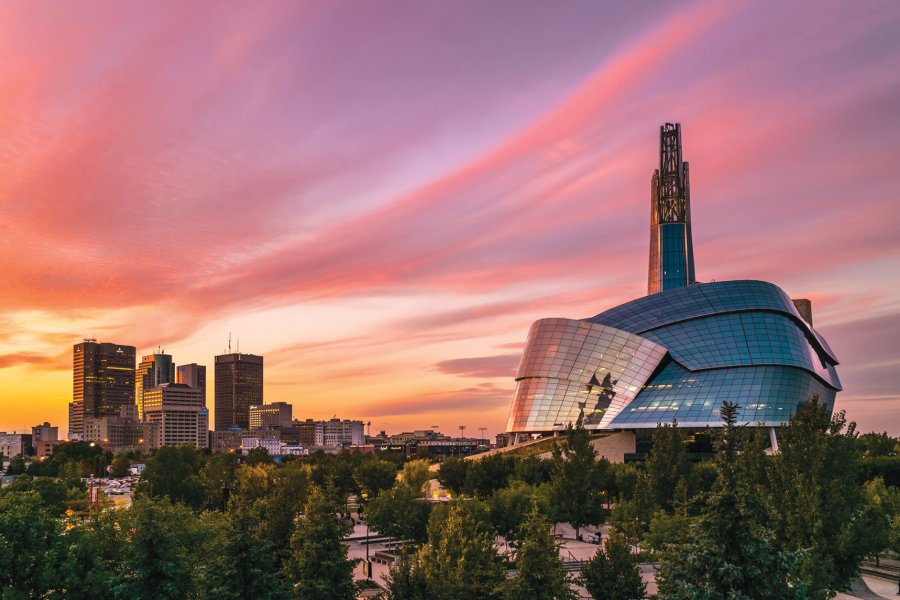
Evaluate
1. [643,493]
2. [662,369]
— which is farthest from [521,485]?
[662,369]

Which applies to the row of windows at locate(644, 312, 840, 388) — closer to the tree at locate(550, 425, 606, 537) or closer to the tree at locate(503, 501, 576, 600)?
the tree at locate(550, 425, 606, 537)

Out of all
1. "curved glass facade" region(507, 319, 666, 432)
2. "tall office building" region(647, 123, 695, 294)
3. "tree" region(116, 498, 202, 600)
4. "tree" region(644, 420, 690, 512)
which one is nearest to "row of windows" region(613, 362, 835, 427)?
"curved glass facade" region(507, 319, 666, 432)

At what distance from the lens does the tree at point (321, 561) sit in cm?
3497

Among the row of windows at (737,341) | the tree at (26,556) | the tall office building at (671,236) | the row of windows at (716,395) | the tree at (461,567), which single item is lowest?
the tree at (461,567)

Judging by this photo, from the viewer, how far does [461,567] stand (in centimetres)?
3431

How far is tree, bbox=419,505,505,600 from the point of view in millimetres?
34234

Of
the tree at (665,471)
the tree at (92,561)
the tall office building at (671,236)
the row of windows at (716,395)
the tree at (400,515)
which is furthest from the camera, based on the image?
the tall office building at (671,236)

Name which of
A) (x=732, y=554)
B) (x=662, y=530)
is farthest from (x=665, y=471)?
(x=732, y=554)

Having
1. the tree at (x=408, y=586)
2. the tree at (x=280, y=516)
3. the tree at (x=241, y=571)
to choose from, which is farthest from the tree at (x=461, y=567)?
the tree at (x=280, y=516)

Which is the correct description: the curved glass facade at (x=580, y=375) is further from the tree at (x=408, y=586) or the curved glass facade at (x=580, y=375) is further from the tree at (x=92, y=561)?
the tree at (x=92, y=561)

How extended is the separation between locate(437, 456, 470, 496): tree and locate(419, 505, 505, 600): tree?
57.2 m

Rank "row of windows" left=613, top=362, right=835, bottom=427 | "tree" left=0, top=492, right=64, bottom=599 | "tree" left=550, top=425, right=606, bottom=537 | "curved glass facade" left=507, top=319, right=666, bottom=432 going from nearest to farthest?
"tree" left=0, top=492, right=64, bottom=599 < "tree" left=550, top=425, right=606, bottom=537 < "row of windows" left=613, top=362, right=835, bottom=427 < "curved glass facade" left=507, top=319, right=666, bottom=432

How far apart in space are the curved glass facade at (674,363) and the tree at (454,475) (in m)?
31.5

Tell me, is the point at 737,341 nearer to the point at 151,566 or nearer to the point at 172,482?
the point at 172,482
